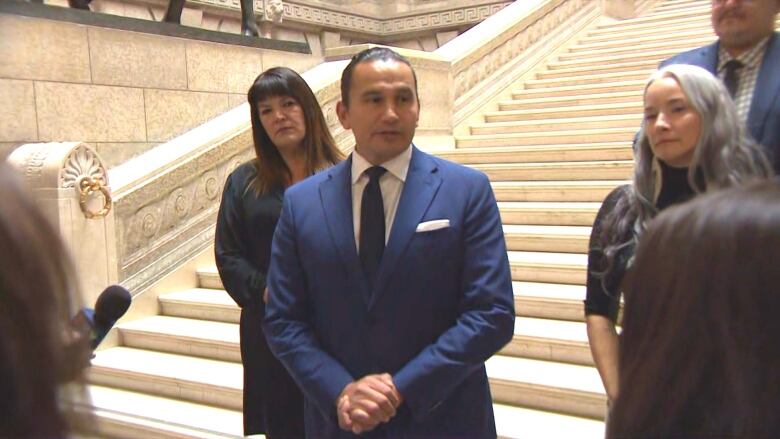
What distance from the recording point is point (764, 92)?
2.13 m

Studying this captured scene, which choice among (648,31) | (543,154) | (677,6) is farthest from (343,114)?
(677,6)

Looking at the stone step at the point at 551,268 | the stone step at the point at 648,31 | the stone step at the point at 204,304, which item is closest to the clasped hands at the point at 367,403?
the stone step at the point at 551,268

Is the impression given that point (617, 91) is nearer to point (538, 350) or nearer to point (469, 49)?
point (469, 49)

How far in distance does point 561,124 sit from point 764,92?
222 inches

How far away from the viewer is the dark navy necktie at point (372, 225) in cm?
209

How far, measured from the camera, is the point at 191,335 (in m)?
5.09

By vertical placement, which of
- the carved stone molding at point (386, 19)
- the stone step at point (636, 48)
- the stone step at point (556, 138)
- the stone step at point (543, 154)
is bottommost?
the stone step at point (543, 154)

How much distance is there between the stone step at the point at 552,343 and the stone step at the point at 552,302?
2.8 inches

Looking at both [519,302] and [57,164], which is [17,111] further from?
[519,302]

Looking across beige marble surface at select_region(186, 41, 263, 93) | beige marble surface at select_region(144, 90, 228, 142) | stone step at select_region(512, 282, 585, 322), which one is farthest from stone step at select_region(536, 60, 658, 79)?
stone step at select_region(512, 282, 585, 322)

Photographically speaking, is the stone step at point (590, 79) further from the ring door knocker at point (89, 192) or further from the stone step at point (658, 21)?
the ring door knocker at point (89, 192)

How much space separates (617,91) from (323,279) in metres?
7.09

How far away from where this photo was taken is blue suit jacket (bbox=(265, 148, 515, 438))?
1.99 metres

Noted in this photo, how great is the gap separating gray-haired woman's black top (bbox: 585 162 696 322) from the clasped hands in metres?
0.67
